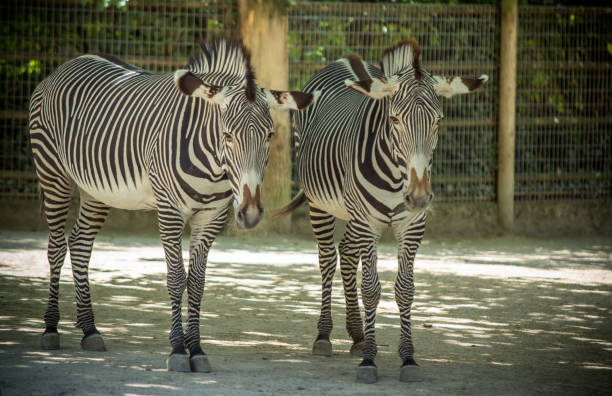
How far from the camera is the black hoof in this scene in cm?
543

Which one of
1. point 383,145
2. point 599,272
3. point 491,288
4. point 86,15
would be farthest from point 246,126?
point 86,15

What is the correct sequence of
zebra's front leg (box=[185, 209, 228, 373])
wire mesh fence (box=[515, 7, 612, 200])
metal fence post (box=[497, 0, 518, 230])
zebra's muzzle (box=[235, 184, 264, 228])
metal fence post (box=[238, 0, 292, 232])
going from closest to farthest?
zebra's muzzle (box=[235, 184, 264, 228])
zebra's front leg (box=[185, 209, 228, 373])
metal fence post (box=[238, 0, 292, 232])
metal fence post (box=[497, 0, 518, 230])
wire mesh fence (box=[515, 7, 612, 200])

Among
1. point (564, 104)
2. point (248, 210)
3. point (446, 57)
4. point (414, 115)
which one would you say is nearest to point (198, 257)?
point (248, 210)

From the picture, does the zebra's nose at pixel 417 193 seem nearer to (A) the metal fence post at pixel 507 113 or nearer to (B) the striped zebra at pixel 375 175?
(B) the striped zebra at pixel 375 175

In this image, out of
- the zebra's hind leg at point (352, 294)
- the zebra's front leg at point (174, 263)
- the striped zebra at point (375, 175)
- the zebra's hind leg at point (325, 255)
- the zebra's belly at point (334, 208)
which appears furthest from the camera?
the zebra's hind leg at point (325, 255)

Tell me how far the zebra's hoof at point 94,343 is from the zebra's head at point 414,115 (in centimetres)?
241

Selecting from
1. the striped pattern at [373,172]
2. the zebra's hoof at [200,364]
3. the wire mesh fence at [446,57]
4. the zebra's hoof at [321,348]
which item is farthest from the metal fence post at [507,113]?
the zebra's hoof at [200,364]

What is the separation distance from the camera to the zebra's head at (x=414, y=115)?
4566 mm

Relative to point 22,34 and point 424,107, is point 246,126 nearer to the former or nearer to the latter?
point 424,107

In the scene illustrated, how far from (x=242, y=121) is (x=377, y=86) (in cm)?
89

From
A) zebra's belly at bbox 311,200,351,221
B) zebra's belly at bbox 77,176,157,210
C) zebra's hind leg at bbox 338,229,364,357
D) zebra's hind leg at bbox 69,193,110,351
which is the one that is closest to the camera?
zebra's belly at bbox 77,176,157,210

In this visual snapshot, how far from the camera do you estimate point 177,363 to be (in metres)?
4.92

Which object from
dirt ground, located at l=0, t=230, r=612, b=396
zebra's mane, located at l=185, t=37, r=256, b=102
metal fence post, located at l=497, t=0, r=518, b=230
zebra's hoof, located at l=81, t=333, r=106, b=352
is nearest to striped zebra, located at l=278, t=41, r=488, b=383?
dirt ground, located at l=0, t=230, r=612, b=396

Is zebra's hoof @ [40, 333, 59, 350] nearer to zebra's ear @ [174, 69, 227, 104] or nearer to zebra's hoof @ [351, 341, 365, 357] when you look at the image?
zebra's ear @ [174, 69, 227, 104]
